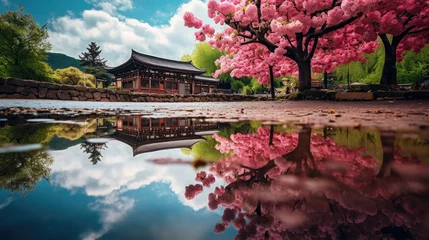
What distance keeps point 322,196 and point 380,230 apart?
14 cm

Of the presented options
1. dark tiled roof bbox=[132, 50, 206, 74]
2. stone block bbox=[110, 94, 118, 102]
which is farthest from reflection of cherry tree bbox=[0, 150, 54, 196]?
dark tiled roof bbox=[132, 50, 206, 74]

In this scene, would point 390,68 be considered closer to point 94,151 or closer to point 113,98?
point 94,151

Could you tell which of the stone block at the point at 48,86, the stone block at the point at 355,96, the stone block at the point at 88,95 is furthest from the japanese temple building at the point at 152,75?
the stone block at the point at 355,96

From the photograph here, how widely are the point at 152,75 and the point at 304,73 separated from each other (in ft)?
60.0

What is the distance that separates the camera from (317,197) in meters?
0.55

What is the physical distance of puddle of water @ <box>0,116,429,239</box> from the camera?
435mm

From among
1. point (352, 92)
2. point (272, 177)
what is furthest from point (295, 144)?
point (352, 92)

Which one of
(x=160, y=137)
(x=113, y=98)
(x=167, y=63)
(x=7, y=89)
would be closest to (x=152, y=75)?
(x=167, y=63)

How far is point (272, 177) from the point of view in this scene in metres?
0.71

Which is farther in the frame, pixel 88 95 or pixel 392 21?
pixel 88 95

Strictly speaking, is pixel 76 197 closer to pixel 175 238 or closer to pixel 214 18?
pixel 175 238

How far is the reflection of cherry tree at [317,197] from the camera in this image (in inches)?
17.5

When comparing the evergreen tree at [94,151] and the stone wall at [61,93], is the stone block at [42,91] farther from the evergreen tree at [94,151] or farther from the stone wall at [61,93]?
the evergreen tree at [94,151]

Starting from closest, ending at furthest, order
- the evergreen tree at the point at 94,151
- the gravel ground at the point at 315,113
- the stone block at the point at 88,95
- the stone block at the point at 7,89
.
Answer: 1. the evergreen tree at the point at 94,151
2. the gravel ground at the point at 315,113
3. the stone block at the point at 7,89
4. the stone block at the point at 88,95
